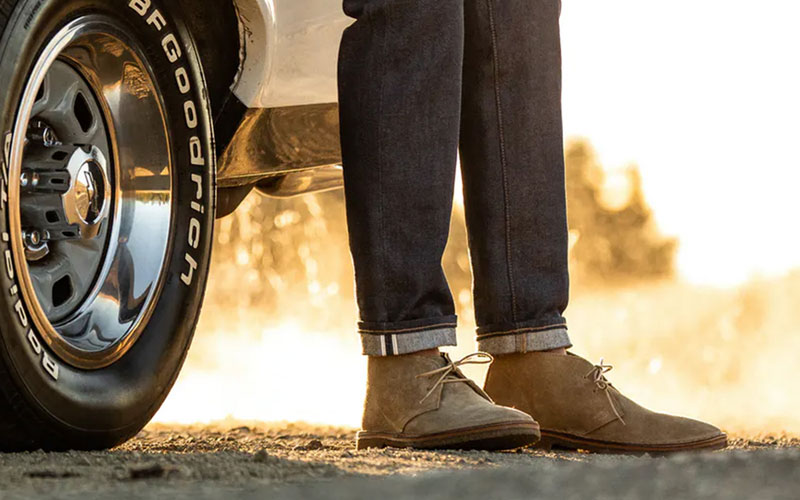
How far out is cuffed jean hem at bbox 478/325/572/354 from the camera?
8.71 feet

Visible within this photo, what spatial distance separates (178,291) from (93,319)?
7.1 inches

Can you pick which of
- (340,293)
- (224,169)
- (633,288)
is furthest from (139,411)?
(633,288)

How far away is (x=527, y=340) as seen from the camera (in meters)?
2.66

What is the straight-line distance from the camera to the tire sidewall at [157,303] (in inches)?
81.4

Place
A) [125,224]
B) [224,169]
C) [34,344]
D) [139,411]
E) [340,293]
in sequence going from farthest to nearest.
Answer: [340,293] → [224,169] → [125,224] → [139,411] → [34,344]

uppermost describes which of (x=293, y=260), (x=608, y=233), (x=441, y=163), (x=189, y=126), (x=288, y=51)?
(x=608, y=233)

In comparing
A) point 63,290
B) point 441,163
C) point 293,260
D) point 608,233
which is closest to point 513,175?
point 441,163

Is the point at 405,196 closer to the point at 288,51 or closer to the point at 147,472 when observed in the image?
the point at 288,51

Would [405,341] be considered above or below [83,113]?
below

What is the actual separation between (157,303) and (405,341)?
1.49 ft

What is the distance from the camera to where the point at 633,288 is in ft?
68.9

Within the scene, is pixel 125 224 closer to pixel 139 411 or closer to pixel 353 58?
pixel 139 411

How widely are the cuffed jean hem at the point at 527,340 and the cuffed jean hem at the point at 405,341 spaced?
18 centimetres

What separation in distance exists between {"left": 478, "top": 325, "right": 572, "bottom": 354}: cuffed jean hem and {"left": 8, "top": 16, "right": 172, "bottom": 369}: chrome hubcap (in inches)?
26.3
